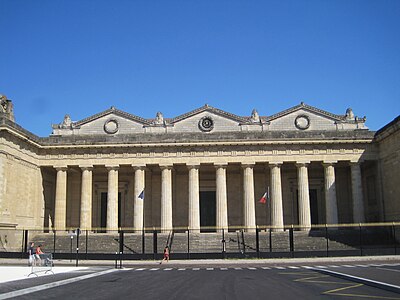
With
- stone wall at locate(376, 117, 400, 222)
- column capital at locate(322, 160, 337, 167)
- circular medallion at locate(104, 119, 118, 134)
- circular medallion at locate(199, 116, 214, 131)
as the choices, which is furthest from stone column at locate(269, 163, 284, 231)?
circular medallion at locate(104, 119, 118, 134)

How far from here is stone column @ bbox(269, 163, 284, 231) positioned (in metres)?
42.1

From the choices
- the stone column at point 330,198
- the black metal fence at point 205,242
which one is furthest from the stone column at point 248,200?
the stone column at point 330,198

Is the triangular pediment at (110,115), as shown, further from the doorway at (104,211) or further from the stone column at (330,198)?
the stone column at (330,198)

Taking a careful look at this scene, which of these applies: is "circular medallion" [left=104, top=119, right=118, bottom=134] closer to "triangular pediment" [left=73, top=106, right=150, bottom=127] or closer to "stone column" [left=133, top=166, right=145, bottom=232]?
"triangular pediment" [left=73, top=106, right=150, bottom=127]

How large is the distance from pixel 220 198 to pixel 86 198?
13218mm

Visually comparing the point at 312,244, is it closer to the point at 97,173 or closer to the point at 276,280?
the point at 276,280

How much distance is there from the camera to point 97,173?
4888 cm

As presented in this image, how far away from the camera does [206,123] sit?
5153cm

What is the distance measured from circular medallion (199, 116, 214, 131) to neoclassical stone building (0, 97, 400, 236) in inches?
217

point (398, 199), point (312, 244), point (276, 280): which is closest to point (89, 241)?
point (312, 244)

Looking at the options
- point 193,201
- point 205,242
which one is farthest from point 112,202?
point 205,242

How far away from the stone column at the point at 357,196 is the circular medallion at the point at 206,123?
1652 centimetres

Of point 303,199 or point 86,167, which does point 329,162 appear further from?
point 86,167

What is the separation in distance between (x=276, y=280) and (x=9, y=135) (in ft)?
90.8
